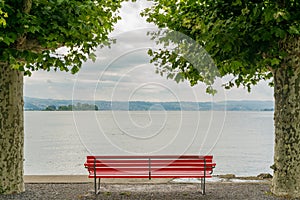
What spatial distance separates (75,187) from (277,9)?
6092 mm

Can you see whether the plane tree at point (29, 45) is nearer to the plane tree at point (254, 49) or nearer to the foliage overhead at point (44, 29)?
the foliage overhead at point (44, 29)

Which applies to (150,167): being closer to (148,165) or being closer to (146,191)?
(148,165)

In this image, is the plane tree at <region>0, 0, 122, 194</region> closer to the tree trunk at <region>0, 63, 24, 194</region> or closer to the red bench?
the tree trunk at <region>0, 63, 24, 194</region>

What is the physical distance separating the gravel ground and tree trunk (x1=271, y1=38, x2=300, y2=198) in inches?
21.4

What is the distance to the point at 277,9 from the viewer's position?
7.91 m

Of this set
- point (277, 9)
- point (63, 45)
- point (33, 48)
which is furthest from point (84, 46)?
point (277, 9)

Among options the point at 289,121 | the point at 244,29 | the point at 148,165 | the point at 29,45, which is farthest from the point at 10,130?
the point at 289,121

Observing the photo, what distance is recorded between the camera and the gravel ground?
9406 mm

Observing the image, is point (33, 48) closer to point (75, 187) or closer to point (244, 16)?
point (75, 187)

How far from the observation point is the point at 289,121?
9.41 meters

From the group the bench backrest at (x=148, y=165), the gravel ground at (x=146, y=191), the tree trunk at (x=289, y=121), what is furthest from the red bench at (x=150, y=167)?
the tree trunk at (x=289, y=121)

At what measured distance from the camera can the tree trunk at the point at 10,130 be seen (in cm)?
971

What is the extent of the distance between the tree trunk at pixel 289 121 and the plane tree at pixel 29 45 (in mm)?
4186

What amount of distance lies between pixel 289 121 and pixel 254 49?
72.2 inches
